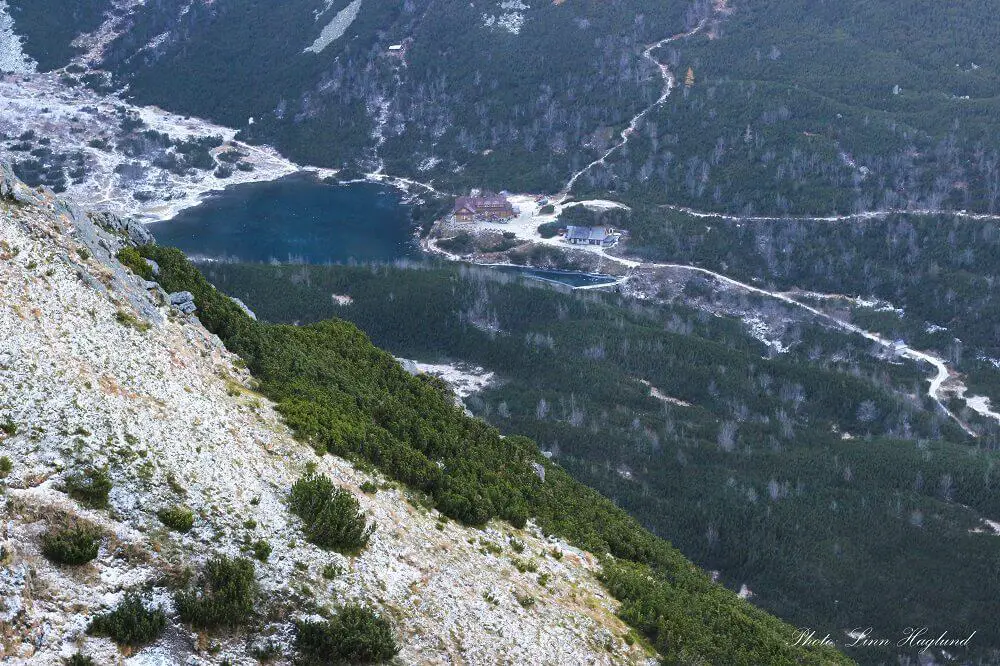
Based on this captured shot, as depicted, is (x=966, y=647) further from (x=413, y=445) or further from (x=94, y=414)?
(x=94, y=414)

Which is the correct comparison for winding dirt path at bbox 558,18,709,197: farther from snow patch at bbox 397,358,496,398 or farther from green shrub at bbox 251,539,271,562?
green shrub at bbox 251,539,271,562

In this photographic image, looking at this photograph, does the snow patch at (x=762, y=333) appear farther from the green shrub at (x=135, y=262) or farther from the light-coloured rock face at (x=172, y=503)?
the green shrub at (x=135, y=262)

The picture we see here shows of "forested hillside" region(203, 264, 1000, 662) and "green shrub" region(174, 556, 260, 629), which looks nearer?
"green shrub" region(174, 556, 260, 629)

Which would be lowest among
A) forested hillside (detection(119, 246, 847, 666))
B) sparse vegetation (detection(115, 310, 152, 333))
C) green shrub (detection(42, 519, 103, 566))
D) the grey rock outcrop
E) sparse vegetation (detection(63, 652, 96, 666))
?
forested hillside (detection(119, 246, 847, 666))

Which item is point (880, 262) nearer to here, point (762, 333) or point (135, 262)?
point (762, 333)

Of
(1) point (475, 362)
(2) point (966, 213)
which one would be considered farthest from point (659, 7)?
(1) point (475, 362)

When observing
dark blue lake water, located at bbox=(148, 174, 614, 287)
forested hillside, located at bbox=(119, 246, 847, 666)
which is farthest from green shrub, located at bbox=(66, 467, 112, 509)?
dark blue lake water, located at bbox=(148, 174, 614, 287)

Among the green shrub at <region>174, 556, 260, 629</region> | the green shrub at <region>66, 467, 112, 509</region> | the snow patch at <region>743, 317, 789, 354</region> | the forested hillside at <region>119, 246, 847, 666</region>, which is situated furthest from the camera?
the snow patch at <region>743, 317, 789, 354</region>
